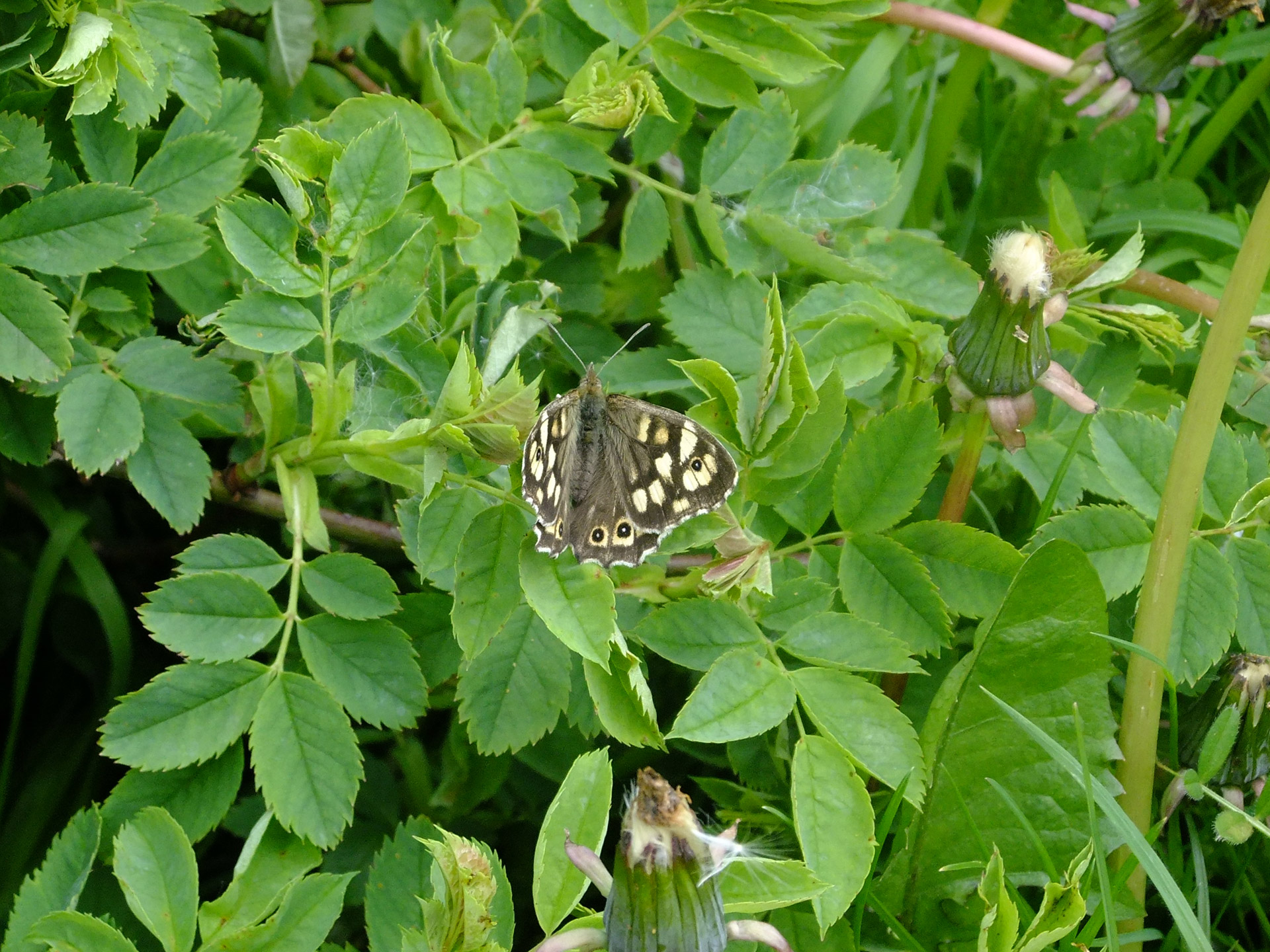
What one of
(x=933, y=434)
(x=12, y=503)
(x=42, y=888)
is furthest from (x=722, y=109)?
(x=42, y=888)

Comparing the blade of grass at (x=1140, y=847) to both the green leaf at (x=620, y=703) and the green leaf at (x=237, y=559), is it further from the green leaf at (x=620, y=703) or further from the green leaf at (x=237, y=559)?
the green leaf at (x=237, y=559)

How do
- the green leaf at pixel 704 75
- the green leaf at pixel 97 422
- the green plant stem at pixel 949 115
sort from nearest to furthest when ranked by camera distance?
1. the green leaf at pixel 97 422
2. the green leaf at pixel 704 75
3. the green plant stem at pixel 949 115

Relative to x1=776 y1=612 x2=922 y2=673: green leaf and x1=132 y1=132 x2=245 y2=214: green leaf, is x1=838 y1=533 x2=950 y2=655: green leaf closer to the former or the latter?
x1=776 y1=612 x2=922 y2=673: green leaf

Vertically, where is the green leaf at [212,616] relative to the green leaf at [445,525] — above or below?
below

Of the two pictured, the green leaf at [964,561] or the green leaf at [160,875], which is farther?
the green leaf at [964,561]

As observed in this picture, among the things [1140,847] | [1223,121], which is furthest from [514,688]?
[1223,121]

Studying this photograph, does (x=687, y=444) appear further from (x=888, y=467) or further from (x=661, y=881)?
(x=661, y=881)

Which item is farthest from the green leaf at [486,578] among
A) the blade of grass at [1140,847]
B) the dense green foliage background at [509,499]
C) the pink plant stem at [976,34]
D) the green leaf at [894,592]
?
the pink plant stem at [976,34]
